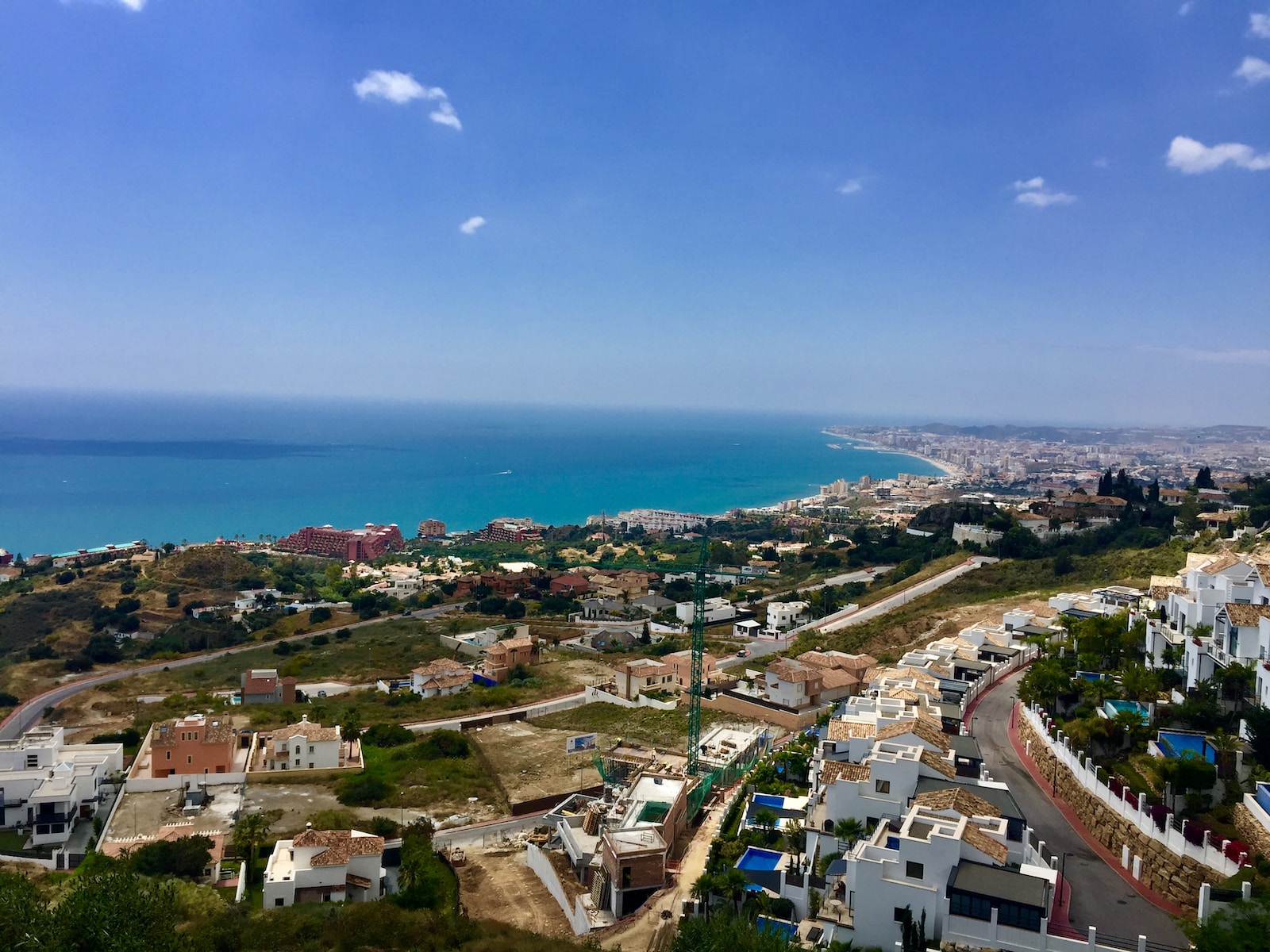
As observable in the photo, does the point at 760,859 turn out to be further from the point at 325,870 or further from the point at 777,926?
the point at 325,870

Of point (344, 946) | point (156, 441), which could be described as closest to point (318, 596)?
point (344, 946)

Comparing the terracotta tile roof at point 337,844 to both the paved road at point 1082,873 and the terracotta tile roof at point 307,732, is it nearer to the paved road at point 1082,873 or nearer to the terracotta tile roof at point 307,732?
the terracotta tile roof at point 307,732

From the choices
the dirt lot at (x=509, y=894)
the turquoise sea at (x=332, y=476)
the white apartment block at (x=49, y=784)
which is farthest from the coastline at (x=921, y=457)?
the white apartment block at (x=49, y=784)

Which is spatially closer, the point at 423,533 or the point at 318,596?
the point at 318,596

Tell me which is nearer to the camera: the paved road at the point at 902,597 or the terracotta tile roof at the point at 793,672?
the terracotta tile roof at the point at 793,672

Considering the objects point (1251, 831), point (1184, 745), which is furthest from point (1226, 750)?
point (1251, 831)

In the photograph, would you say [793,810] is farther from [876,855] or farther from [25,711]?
[25,711]

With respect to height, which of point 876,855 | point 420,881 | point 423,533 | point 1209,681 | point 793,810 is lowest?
point 423,533
